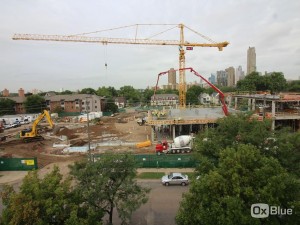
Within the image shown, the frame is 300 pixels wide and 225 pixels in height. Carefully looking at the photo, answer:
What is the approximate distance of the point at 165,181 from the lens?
72.3 feet

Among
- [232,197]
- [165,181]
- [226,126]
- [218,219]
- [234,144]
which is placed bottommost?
[165,181]

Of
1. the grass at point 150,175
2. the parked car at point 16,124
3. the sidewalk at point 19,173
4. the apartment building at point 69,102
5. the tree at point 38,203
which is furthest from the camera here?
the apartment building at point 69,102

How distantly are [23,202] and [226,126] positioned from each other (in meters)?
13.3

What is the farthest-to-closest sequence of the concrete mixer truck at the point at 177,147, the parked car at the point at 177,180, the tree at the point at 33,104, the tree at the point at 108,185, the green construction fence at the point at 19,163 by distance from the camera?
the tree at the point at 33,104 < the concrete mixer truck at the point at 177,147 < the green construction fence at the point at 19,163 < the parked car at the point at 177,180 < the tree at the point at 108,185

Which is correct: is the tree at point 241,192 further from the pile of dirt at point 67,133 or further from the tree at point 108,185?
the pile of dirt at point 67,133

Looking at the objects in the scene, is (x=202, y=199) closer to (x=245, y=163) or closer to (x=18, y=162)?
(x=245, y=163)

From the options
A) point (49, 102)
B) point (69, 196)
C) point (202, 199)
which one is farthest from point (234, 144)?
point (49, 102)

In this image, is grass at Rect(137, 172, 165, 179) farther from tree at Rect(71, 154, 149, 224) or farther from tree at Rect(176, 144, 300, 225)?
tree at Rect(176, 144, 300, 225)

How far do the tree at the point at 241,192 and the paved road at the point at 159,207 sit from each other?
227 inches

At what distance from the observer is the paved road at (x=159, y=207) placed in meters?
16.5

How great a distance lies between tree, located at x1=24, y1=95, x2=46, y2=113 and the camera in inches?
3275

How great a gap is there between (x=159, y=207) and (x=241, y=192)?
9573mm

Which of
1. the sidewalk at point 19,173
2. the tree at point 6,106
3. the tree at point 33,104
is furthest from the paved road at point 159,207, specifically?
the tree at point 6,106

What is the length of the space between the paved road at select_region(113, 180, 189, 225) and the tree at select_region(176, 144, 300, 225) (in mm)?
5758
